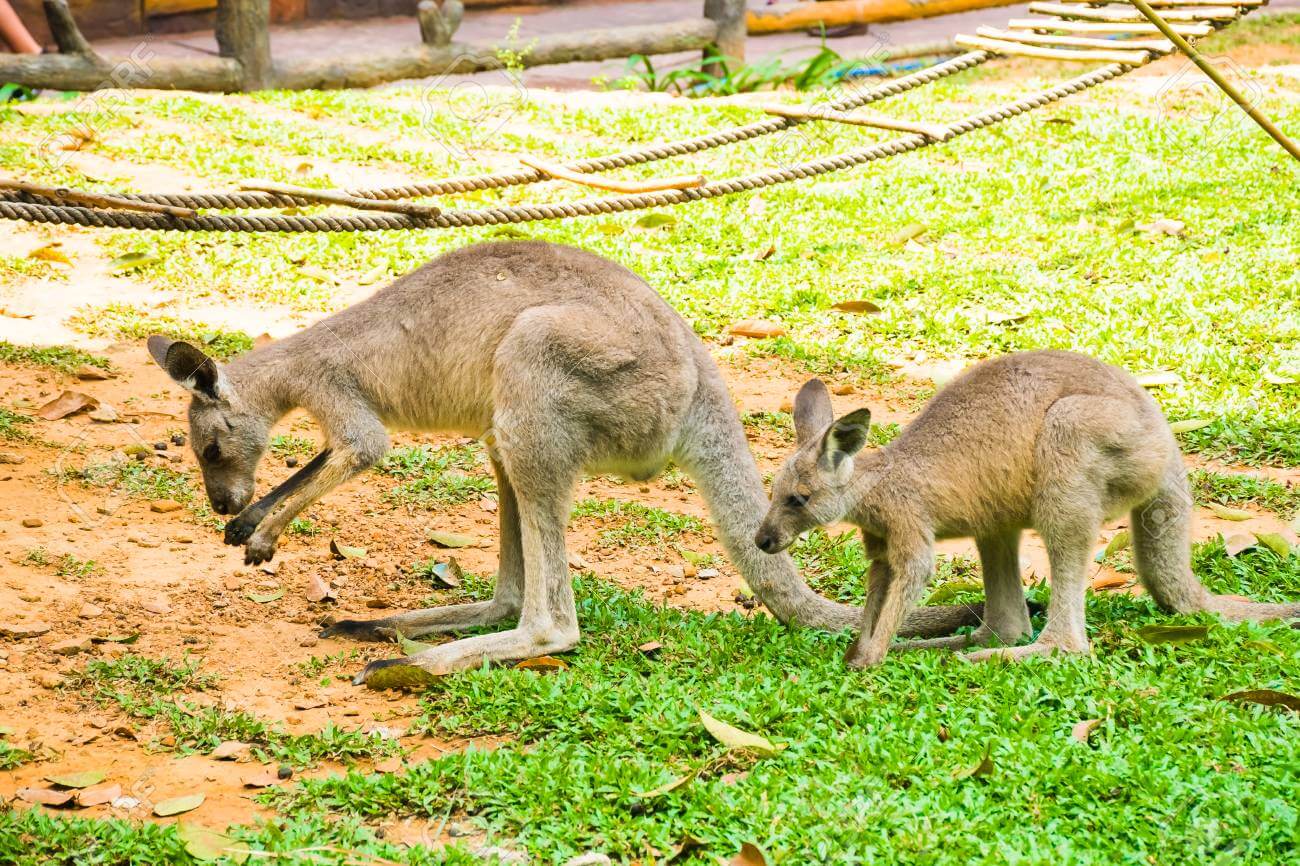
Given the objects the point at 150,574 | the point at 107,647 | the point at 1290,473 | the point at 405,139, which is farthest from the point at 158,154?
the point at 1290,473

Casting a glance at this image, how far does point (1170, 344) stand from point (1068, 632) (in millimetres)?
3018

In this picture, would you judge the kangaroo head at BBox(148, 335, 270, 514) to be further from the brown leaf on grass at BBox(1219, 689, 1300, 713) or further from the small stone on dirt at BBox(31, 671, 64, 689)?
the brown leaf on grass at BBox(1219, 689, 1300, 713)

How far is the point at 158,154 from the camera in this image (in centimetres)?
845

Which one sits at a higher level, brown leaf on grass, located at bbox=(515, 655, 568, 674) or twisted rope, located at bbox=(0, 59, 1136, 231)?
twisted rope, located at bbox=(0, 59, 1136, 231)

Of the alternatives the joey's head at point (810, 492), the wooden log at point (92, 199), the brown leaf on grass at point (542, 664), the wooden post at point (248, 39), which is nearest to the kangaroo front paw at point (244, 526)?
the brown leaf on grass at point (542, 664)

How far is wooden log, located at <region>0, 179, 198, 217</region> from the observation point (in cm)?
464

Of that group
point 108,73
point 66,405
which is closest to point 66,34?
point 108,73

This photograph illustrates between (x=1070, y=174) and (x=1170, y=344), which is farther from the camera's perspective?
Result: (x=1070, y=174)

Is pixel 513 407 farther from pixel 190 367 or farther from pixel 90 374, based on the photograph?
pixel 90 374

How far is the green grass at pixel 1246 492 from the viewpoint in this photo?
4961 mm

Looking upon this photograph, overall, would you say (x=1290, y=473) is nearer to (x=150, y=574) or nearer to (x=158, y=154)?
(x=150, y=574)

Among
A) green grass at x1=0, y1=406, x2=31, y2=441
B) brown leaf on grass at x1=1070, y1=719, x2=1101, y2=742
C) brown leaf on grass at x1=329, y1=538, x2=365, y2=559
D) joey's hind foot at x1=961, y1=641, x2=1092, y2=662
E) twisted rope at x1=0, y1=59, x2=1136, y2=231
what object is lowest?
brown leaf on grass at x1=329, y1=538, x2=365, y2=559

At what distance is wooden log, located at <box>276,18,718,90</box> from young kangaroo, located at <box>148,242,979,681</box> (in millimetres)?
6681

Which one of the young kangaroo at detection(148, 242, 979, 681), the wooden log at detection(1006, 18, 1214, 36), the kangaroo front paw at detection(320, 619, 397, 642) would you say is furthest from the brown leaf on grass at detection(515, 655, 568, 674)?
the wooden log at detection(1006, 18, 1214, 36)
